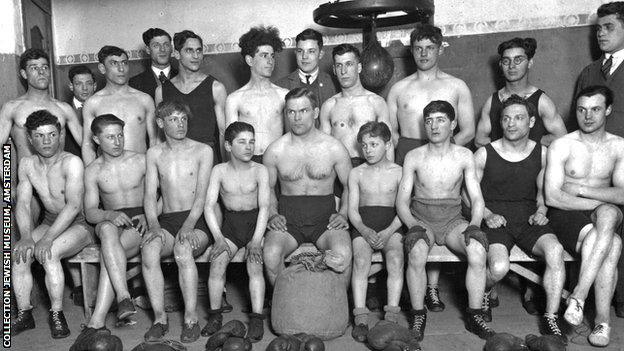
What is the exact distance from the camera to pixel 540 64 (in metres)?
6.95

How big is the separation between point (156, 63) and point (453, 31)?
3.10m

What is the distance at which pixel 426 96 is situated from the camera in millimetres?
5848

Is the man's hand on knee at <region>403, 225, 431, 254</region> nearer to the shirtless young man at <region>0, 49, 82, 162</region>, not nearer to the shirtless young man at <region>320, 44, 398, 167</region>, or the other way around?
the shirtless young man at <region>320, 44, 398, 167</region>

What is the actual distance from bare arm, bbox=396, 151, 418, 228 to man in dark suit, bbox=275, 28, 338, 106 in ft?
4.50

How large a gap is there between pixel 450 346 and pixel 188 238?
2023 millimetres

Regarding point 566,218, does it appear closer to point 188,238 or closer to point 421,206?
point 421,206

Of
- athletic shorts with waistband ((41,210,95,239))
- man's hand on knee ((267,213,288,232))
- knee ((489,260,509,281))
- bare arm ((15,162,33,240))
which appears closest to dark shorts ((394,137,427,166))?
man's hand on knee ((267,213,288,232))

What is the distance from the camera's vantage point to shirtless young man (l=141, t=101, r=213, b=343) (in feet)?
16.3

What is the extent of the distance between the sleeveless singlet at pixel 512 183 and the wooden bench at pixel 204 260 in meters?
0.33

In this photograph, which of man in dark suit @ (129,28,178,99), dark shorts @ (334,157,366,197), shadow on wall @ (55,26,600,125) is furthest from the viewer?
shadow on wall @ (55,26,600,125)

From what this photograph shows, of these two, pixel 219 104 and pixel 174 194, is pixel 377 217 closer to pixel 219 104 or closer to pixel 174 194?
pixel 174 194

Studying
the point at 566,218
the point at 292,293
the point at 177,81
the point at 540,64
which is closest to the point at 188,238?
the point at 292,293

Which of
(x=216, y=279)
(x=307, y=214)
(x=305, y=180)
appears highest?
(x=305, y=180)

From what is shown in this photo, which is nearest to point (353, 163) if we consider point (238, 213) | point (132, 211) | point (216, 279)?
point (238, 213)
